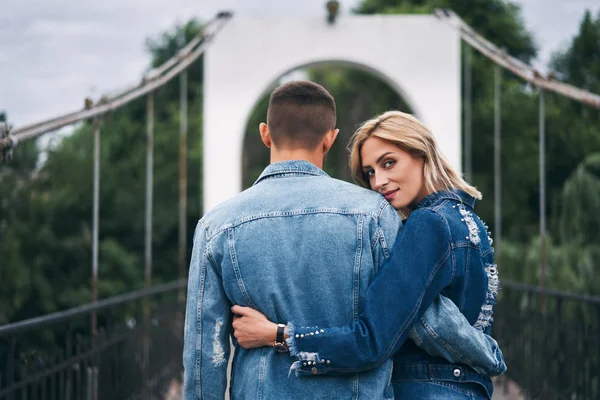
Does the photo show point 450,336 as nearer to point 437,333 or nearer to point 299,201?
point 437,333

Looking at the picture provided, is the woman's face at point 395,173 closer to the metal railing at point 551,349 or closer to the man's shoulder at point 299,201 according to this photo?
the man's shoulder at point 299,201

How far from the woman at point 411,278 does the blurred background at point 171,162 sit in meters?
3.41

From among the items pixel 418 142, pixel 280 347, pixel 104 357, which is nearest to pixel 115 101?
pixel 104 357

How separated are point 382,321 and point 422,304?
0.29ft

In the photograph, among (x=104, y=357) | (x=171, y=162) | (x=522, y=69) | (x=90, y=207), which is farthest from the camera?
(x=171, y=162)

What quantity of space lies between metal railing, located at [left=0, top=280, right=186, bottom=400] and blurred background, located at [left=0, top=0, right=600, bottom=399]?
0.25 feet

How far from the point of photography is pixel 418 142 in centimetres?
174

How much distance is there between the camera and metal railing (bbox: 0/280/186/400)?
109 inches

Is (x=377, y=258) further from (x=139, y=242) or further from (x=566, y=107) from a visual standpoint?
(x=139, y=242)

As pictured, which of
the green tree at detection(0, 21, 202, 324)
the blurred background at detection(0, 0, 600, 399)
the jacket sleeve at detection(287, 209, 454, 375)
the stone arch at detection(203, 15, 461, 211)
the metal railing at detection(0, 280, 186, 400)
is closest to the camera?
the jacket sleeve at detection(287, 209, 454, 375)

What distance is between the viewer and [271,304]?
1613 millimetres

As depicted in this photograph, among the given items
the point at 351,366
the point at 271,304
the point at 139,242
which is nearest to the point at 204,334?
the point at 271,304

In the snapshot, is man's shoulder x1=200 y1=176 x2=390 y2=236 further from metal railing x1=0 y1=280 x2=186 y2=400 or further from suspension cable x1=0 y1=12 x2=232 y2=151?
suspension cable x1=0 y1=12 x2=232 y2=151

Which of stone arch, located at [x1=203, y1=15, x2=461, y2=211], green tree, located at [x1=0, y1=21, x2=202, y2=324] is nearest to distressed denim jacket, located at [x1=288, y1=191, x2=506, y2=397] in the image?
stone arch, located at [x1=203, y1=15, x2=461, y2=211]
